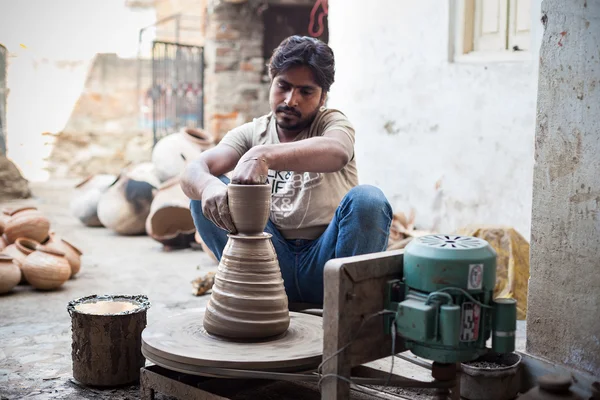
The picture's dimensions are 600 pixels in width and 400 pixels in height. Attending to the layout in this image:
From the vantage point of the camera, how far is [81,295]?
449 centimetres

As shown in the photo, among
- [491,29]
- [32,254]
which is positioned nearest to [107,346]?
[32,254]

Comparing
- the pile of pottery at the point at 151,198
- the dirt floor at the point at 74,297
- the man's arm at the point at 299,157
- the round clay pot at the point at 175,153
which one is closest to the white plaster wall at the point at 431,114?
the round clay pot at the point at 175,153

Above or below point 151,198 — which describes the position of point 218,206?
above

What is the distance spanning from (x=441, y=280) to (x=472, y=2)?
349 cm

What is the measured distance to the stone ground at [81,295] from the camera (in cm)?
288

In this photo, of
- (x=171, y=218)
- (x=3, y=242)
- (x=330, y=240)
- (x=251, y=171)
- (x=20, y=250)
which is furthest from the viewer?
(x=171, y=218)

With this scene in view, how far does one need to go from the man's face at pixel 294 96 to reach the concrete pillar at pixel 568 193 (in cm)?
102

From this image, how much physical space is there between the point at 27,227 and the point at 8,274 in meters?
0.77

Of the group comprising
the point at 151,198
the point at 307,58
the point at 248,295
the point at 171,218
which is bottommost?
the point at 171,218

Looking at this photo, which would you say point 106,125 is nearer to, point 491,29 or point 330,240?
point 491,29

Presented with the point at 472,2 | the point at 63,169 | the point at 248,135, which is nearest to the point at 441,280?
the point at 248,135

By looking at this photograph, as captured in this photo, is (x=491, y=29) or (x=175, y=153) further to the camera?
(x=175, y=153)

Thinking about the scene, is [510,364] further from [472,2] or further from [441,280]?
[472,2]

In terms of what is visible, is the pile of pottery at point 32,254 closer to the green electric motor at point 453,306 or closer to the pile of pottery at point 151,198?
the pile of pottery at point 151,198
